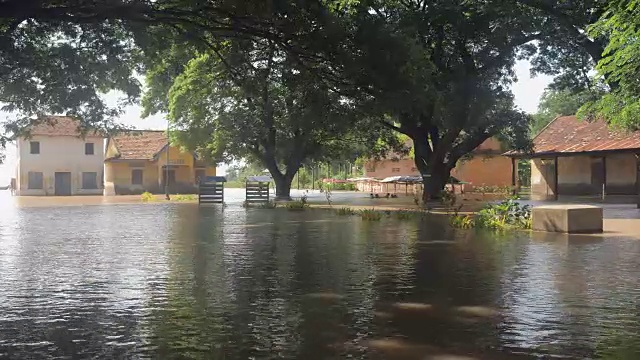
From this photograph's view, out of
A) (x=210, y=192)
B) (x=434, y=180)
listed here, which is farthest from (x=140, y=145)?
(x=434, y=180)

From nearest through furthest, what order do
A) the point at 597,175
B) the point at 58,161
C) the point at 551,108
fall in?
the point at 597,175
the point at 58,161
the point at 551,108

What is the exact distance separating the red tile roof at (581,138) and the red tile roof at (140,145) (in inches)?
1315

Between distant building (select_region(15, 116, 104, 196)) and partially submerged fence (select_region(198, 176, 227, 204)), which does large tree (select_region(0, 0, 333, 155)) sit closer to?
partially submerged fence (select_region(198, 176, 227, 204))

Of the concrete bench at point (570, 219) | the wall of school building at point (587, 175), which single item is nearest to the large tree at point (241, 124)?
the wall of school building at point (587, 175)

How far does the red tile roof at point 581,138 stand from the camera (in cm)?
3219

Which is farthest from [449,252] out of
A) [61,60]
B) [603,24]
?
[61,60]

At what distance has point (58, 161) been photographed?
56906mm

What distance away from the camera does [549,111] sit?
80750mm

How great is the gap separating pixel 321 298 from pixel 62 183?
55404 mm

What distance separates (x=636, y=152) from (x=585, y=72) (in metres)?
4.66

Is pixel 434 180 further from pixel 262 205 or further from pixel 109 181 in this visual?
pixel 109 181

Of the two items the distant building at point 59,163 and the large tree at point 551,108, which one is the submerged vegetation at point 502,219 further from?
the large tree at point 551,108

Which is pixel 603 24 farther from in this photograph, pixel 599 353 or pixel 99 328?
pixel 99 328

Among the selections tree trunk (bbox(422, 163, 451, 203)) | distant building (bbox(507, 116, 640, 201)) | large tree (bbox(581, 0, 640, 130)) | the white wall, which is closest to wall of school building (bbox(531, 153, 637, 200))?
distant building (bbox(507, 116, 640, 201))
